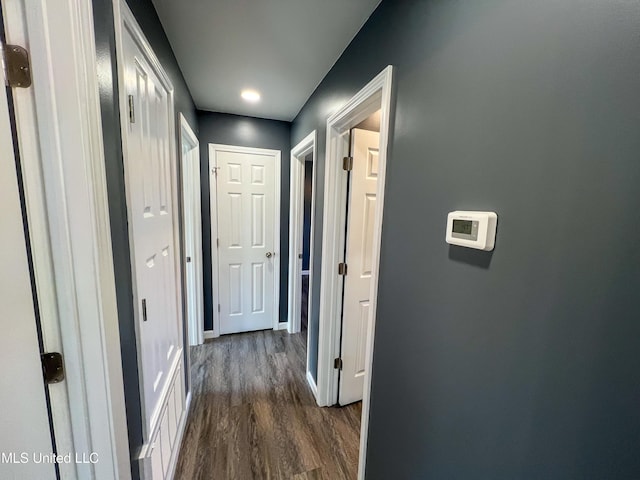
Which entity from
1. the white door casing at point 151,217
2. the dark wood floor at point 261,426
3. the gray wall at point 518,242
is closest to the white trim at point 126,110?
the white door casing at point 151,217

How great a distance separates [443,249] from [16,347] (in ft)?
3.95

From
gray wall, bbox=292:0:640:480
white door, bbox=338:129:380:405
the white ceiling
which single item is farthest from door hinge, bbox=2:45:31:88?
white door, bbox=338:129:380:405

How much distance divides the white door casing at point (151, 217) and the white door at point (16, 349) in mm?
304

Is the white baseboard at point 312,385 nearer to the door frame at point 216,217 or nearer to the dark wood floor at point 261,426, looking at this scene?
the dark wood floor at point 261,426

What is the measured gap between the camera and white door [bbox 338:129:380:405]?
171 cm

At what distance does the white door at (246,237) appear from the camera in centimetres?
265

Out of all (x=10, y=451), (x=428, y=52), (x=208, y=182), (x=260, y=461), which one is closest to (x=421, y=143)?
(x=428, y=52)

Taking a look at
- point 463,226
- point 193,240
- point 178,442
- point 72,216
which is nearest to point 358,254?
point 463,226

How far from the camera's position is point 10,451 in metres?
0.64

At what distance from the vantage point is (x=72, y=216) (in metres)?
0.67

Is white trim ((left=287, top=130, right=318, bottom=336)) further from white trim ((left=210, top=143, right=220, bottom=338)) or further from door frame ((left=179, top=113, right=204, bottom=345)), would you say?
door frame ((left=179, top=113, right=204, bottom=345))

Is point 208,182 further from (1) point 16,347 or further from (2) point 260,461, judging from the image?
(2) point 260,461

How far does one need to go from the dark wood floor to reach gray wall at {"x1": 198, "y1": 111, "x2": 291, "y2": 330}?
0.86 metres

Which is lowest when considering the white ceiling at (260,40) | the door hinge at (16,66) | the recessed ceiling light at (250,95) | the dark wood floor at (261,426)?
the dark wood floor at (261,426)
